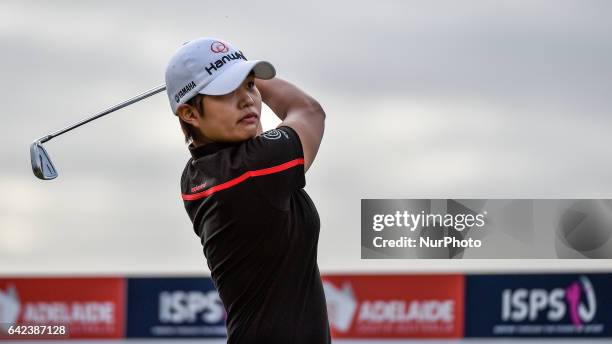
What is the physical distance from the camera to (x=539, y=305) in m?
3.55

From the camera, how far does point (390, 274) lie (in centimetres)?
342

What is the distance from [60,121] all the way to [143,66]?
367mm

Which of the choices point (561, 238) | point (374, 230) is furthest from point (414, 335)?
point (561, 238)

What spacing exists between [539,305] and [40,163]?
2365mm

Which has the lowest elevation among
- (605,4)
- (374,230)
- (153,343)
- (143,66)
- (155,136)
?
(153,343)

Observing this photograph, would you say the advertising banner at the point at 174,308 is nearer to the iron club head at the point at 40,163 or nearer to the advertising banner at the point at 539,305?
the advertising banner at the point at 539,305

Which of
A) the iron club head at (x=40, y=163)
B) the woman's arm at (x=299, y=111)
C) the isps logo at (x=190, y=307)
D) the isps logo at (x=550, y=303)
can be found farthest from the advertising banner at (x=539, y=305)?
the woman's arm at (x=299, y=111)

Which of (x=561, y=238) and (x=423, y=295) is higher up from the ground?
(x=561, y=238)

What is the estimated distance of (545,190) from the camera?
3514 mm

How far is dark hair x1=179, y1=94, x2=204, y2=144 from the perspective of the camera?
3.86ft

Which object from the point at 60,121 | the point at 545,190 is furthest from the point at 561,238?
the point at 60,121

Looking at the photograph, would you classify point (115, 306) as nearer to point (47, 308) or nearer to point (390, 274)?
point (47, 308)

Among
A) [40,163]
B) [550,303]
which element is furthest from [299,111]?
[550,303]

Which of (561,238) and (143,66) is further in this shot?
(561,238)
